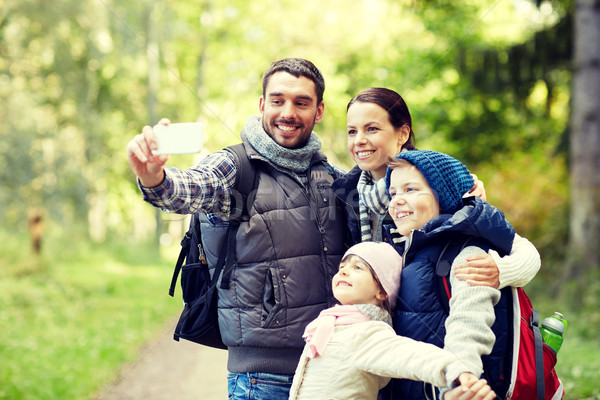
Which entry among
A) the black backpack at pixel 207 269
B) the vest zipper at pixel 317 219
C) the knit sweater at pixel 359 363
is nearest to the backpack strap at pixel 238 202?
the black backpack at pixel 207 269

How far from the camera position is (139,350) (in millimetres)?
8008

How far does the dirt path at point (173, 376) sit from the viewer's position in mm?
6410

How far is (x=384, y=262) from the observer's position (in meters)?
2.50

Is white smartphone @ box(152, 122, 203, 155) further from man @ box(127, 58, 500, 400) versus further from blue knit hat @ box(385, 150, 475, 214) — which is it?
blue knit hat @ box(385, 150, 475, 214)

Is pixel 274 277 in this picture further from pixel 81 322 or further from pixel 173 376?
pixel 81 322

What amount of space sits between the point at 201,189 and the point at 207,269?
57cm

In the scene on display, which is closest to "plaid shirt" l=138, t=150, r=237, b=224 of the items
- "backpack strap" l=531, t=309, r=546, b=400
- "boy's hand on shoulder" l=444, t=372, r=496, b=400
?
"boy's hand on shoulder" l=444, t=372, r=496, b=400

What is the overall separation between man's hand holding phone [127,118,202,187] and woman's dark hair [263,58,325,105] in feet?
2.85

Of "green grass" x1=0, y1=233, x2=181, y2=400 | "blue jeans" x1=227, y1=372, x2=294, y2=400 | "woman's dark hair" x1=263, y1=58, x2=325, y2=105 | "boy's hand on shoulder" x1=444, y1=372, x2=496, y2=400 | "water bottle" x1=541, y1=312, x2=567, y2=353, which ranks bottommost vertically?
"green grass" x1=0, y1=233, x2=181, y2=400

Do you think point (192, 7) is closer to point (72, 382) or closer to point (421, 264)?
point (72, 382)

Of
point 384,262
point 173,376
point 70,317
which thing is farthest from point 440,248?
point 70,317

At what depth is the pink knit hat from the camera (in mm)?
2467

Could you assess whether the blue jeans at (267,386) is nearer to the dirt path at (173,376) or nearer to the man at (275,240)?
the man at (275,240)

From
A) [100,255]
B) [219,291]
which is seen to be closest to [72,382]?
[219,291]
